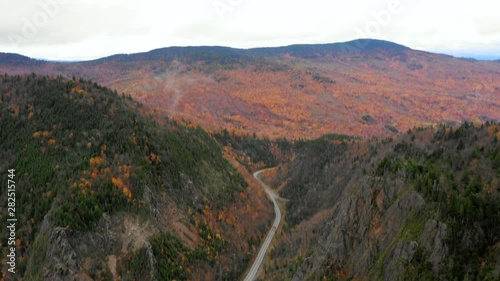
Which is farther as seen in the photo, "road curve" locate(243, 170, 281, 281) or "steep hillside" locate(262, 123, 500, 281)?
"road curve" locate(243, 170, 281, 281)

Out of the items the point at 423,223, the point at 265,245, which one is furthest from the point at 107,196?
the point at 423,223

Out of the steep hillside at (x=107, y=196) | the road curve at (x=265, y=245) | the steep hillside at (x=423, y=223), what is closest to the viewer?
the steep hillside at (x=423, y=223)

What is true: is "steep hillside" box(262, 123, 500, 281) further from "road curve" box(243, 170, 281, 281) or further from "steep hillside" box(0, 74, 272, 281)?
"steep hillside" box(0, 74, 272, 281)

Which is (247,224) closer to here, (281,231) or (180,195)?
(281,231)

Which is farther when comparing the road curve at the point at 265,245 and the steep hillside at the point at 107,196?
the road curve at the point at 265,245

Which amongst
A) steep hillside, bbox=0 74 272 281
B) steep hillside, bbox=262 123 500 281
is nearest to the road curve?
steep hillside, bbox=0 74 272 281

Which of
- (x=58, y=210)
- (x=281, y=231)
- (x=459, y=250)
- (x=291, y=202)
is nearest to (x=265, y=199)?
(x=291, y=202)

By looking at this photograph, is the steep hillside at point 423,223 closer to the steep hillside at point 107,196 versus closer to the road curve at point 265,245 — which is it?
the road curve at point 265,245

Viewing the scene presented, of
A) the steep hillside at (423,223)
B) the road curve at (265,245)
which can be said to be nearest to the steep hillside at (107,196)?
the road curve at (265,245)

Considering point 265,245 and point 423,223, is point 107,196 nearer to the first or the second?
point 265,245
